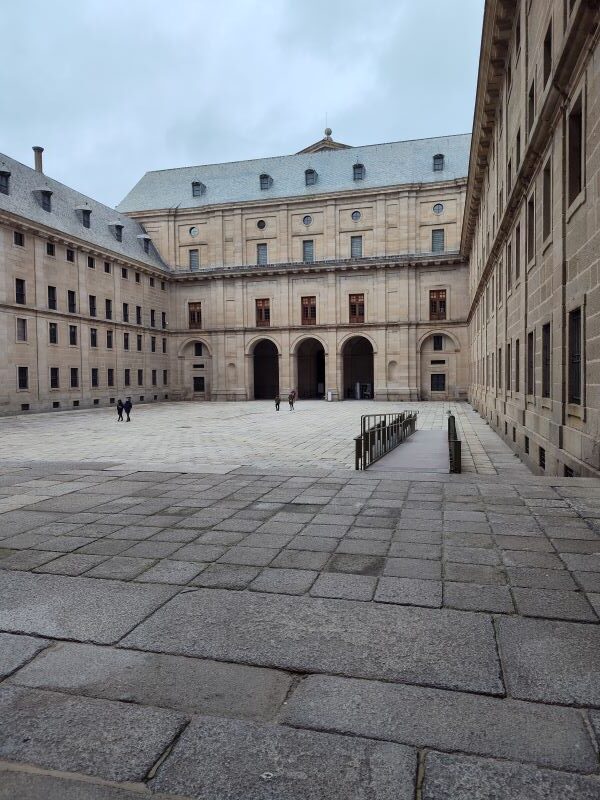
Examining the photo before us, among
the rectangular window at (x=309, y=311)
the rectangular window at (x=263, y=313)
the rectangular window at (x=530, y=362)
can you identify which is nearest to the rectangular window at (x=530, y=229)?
the rectangular window at (x=530, y=362)

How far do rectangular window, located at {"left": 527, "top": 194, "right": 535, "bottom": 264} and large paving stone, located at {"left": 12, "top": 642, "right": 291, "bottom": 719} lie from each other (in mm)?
14210

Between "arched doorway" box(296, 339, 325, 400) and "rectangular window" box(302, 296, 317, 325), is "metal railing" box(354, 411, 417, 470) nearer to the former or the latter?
"rectangular window" box(302, 296, 317, 325)

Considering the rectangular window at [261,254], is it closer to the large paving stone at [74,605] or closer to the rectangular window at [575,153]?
the rectangular window at [575,153]

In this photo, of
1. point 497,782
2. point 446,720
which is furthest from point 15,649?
point 497,782

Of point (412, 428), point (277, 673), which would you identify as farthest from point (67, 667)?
point (412, 428)

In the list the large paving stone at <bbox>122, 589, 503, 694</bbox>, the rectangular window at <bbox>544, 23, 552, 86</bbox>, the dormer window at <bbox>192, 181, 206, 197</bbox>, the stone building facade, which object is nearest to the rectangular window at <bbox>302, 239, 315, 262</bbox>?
the dormer window at <bbox>192, 181, 206, 197</bbox>

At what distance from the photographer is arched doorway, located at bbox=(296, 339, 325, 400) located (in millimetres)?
57281

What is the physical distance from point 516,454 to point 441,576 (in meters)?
12.2

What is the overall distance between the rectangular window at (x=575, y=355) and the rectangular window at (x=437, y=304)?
39.3 metres

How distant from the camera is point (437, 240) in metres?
48.9

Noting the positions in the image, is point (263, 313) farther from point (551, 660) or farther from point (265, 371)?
point (551, 660)

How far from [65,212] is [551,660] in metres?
45.5

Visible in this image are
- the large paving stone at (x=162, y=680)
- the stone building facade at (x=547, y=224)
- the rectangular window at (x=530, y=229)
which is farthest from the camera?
the rectangular window at (x=530, y=229)

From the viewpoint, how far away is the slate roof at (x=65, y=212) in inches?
1444
